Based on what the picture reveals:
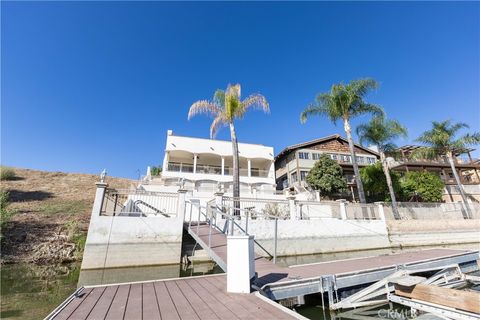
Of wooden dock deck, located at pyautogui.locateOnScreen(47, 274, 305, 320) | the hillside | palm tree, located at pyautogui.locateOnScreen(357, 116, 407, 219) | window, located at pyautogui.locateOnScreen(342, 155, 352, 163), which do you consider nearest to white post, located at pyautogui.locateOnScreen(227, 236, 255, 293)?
wooden dock deck, located at pyautogui.locateOnScreen(47, 274, 305, 320)

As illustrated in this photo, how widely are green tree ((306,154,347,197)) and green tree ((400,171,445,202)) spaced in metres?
6.03

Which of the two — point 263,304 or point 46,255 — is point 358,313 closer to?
point 263,304

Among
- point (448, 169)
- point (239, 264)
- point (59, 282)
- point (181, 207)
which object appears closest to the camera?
point (239, 264)

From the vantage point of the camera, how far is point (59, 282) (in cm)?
743

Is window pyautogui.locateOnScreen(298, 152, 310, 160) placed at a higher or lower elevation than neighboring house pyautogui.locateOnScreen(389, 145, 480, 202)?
higher

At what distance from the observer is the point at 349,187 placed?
2678 centimetres

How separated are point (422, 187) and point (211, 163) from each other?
2297 centimetres

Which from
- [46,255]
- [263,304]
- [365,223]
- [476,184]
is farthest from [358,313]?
[476,184]

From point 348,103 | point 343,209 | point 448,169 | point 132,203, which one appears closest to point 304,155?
point 348,103

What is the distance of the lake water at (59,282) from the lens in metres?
5.00

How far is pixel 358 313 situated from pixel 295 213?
7.99m

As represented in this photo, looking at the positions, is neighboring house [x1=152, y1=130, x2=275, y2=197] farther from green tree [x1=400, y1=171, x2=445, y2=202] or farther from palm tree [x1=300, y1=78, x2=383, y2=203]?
green tree [x1=400, y1=171, x2=445, y2=202]

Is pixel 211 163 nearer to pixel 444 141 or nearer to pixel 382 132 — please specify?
pixel 382 132

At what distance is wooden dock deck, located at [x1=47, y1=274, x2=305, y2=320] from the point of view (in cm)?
323
